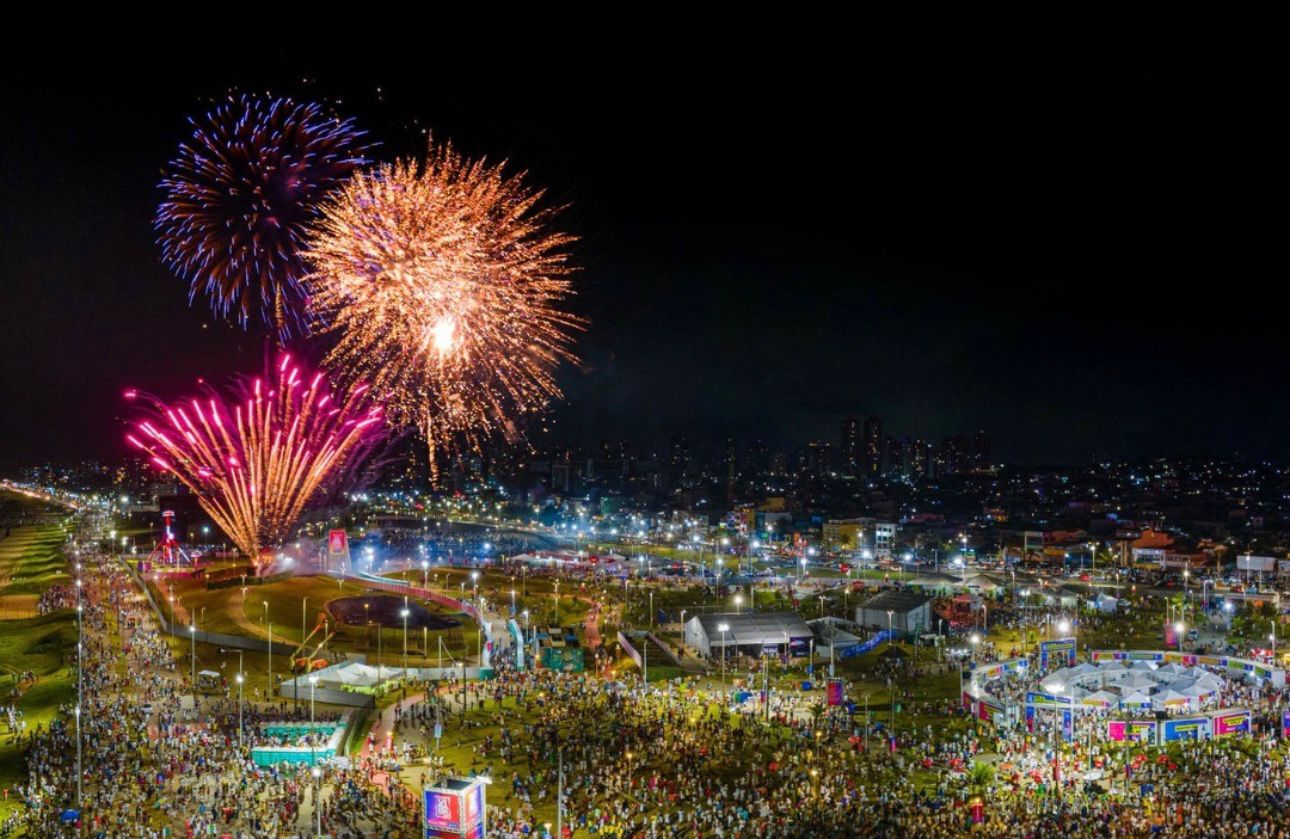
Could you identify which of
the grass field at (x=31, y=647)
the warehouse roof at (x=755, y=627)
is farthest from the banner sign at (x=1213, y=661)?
the grass field at (x=31, y=647)

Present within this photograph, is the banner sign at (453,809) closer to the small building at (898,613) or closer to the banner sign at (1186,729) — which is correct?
the banner sign at (1186,729)

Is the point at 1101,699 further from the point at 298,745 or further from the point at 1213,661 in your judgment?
the point at 298,745

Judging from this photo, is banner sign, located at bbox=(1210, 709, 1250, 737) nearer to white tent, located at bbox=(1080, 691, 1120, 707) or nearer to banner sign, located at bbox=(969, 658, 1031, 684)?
white tent, located at bbox=(1080, 691, 1120, 707)

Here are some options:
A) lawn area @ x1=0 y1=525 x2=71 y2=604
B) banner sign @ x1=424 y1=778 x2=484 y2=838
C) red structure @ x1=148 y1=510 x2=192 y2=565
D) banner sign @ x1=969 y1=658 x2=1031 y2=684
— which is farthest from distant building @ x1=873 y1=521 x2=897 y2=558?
banner sign @ x1=424 y1=778 x2=484 y2=838

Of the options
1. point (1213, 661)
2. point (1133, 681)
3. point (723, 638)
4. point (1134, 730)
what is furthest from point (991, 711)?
point (1213, 661)

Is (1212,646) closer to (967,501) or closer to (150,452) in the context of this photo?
(150,452)
